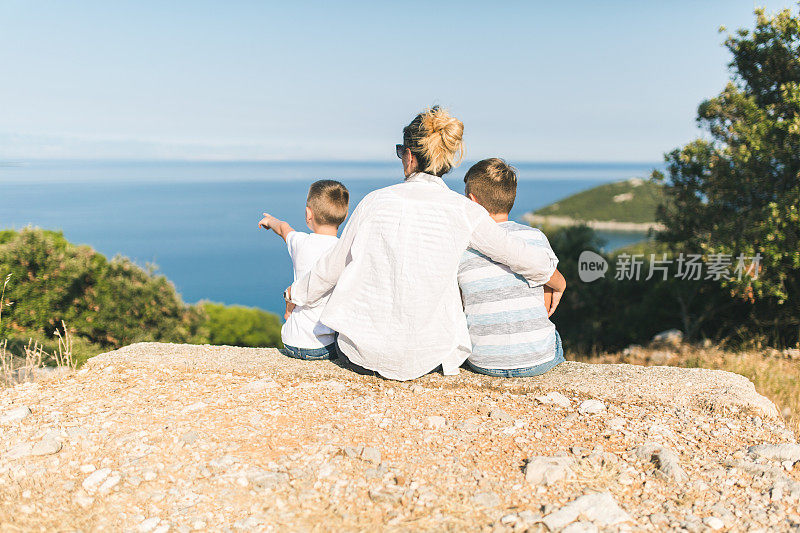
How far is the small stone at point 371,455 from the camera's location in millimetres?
3168

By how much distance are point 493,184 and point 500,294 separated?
2.64 ft

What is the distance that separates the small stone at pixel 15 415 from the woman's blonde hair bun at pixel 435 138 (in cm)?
331

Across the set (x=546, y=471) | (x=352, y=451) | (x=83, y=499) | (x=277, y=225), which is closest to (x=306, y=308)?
(x=277, y=225)

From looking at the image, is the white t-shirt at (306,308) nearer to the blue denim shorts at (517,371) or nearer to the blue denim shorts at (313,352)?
the blue denim shorts at (313,352)

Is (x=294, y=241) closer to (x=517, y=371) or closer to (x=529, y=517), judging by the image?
(x=517, y=371)

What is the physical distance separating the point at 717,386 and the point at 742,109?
7039mm

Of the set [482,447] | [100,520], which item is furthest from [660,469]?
[100,520]

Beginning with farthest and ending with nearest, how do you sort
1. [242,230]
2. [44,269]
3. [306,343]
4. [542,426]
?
[242,230] → [44,269] → [306,343] → [542,426]

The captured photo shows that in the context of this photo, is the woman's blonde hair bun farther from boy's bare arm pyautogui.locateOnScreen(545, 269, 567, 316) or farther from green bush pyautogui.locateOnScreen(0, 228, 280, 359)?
green bush pyautogui.locateOnScreen(0, 228, 280, 359)

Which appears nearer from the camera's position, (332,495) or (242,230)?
(332,495)

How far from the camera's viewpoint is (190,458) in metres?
3.20

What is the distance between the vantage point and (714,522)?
2676 millimetres

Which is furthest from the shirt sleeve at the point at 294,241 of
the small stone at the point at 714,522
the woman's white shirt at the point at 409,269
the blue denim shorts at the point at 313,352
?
the small stone at the point at 714,522

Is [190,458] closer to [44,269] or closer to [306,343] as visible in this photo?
[306,343]
